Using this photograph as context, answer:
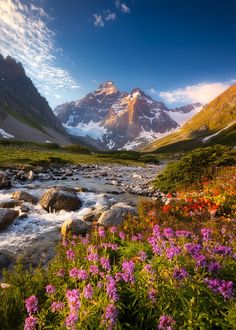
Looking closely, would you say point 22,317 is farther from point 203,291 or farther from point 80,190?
point 80,190

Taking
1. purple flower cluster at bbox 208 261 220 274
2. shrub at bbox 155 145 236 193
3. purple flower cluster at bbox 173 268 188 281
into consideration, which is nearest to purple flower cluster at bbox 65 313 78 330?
→ purple flower cluster at bbox 173 268 188 281

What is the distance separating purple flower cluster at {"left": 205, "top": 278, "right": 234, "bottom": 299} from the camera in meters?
3.74

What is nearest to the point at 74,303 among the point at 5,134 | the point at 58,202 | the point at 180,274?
the point at 180,274

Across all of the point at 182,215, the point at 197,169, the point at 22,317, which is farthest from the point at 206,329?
the point at 197,169

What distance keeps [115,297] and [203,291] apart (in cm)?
137

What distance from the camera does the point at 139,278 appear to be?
14.9 ft

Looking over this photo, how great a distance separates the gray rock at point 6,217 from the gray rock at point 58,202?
2.46 m

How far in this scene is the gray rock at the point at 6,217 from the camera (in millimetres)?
12258

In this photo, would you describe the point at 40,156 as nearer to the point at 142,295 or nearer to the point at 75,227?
the point at 75,227

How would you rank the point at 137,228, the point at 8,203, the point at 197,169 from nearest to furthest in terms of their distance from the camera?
the point at 137,228, the point at 8,203, the point at 197,169

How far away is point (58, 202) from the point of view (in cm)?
1564

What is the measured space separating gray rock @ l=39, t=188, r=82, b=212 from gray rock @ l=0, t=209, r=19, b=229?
2.46 m

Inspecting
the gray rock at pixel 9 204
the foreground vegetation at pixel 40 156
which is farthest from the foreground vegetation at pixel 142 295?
the foreground vegetation at pixel 40 156

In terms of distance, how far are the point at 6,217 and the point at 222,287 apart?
34.7 feet
